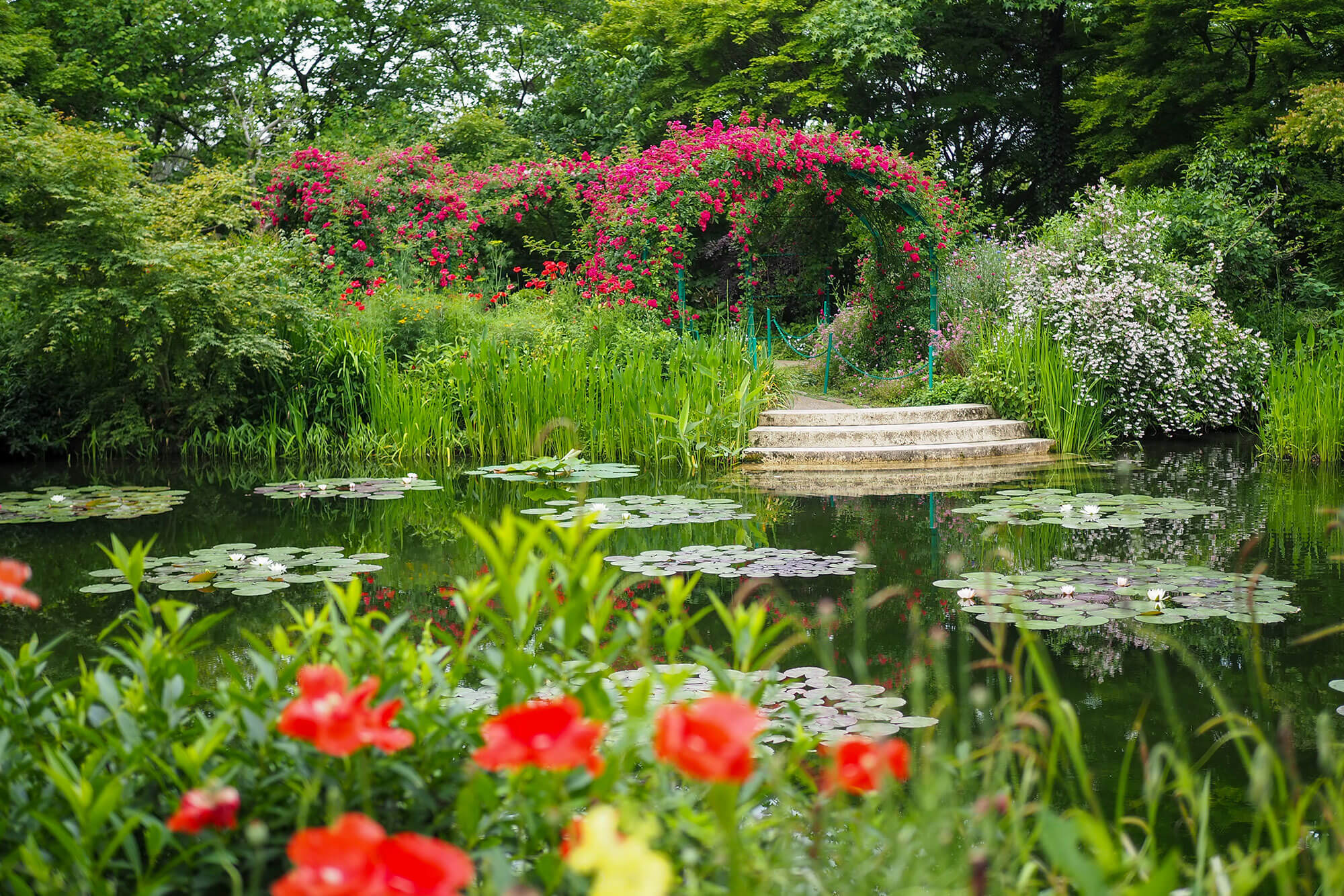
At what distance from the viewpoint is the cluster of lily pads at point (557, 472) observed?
24.5 feet

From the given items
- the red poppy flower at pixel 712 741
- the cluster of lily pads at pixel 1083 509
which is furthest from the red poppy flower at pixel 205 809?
the cluster of lily pads at pixel 1083 509

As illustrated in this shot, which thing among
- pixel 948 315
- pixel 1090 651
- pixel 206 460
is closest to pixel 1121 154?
pixel 948 315

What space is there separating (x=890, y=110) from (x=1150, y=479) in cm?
1261

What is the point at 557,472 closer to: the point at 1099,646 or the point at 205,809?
the point at 1099,646

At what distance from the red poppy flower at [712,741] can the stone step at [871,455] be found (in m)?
7.73

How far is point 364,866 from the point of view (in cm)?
94

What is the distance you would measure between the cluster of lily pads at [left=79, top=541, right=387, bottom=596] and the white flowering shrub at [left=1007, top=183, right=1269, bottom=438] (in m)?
6.86

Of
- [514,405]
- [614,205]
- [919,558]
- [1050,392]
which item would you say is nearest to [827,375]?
[614,205]

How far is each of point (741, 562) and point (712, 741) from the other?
3.78m

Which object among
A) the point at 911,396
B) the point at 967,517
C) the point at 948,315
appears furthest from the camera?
the point at 948,315

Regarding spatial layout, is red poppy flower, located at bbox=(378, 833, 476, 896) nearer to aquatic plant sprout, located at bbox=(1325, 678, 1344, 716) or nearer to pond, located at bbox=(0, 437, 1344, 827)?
pond, located at bbox=(0, 437, 1344, 827)

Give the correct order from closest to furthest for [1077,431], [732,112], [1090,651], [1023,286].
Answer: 1. [1090,651]
2. [1077,431]
3. [1023,286]
4. [732,112]

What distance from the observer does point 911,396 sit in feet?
36.4

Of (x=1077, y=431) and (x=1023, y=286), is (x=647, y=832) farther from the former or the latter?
(x=1023, y=286)
